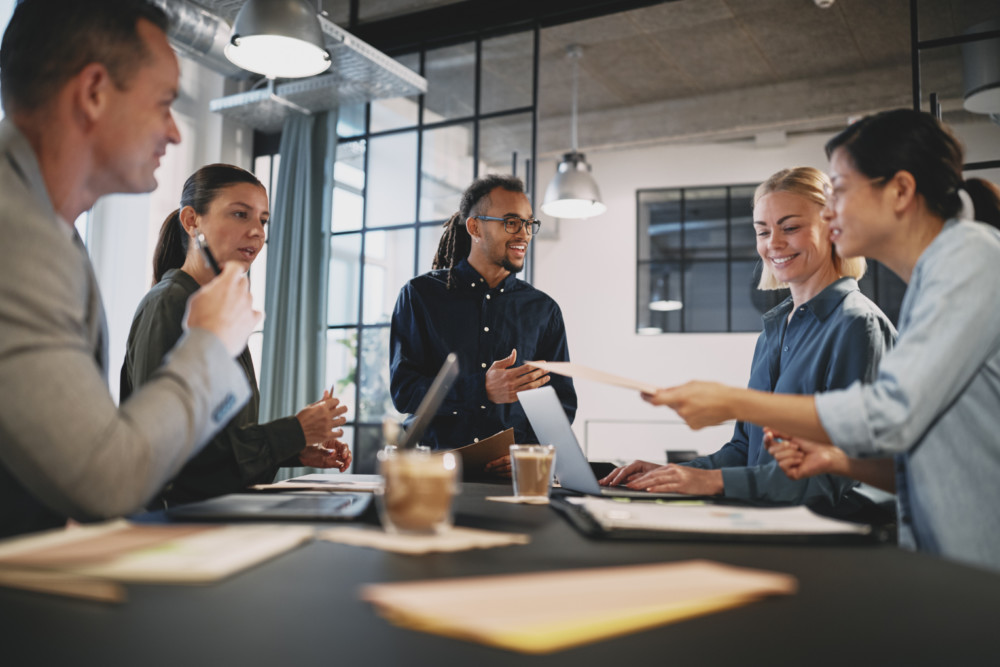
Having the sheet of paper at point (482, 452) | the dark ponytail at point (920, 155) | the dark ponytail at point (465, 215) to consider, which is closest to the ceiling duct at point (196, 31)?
the dark ponytail at point (465, 215)

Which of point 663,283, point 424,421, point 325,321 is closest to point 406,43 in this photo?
point 325,321

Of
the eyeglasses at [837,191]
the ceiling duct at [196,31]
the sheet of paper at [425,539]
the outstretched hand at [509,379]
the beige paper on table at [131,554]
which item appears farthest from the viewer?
the ceiling duct at [196,31]

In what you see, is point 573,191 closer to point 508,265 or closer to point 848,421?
point 508,265

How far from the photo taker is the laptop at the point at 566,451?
1388mm

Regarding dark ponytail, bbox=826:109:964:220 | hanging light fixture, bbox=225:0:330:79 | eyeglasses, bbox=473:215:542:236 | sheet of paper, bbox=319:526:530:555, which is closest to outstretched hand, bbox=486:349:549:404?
eyeglasses, bbox=473:215:542:236

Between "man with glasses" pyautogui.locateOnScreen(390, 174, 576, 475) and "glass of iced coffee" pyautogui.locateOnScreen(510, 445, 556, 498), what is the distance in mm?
1046

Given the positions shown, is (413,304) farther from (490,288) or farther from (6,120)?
(6,120)

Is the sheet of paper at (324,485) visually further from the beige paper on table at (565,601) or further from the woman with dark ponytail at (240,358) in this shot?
the beige paper on table at (565,601)

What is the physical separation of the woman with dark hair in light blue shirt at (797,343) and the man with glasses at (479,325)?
2.20ft

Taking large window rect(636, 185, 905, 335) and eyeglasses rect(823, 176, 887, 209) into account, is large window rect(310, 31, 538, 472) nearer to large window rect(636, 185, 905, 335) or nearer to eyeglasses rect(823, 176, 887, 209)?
eyeglasses rect(823, 176, 887, 209)

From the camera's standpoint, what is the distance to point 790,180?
1989mm

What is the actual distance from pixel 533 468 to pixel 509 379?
766 mm

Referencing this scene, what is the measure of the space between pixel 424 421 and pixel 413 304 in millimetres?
1713

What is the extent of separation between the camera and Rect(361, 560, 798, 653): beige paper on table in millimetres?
510
